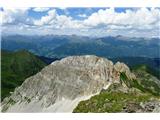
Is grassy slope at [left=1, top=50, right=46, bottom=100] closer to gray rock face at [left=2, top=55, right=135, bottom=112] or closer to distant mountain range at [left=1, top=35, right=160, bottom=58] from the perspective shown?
distant mountain range at [left=1, top=35, right=160, bottom=58]

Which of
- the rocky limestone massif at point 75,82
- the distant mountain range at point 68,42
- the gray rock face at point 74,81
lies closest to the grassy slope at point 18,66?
the distant mountain range at point 68,42

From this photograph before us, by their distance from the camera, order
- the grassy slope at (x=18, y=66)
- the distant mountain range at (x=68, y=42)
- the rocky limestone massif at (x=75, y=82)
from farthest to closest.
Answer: the grassy slope at (x=18, y=66), the rocky limestone massif at (x=75, y=82), the distant mountain range at (x=68, y=42)

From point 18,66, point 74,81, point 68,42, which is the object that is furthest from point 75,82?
point 18,66

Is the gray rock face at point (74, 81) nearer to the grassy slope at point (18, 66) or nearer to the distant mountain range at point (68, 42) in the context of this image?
the distant mountain range at point (68, 42)

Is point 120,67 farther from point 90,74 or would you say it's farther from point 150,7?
point 150,7

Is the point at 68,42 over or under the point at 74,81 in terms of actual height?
under

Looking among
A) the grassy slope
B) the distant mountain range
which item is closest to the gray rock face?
the distant mountain range

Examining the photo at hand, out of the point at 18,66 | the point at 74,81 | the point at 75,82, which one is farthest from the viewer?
the point at 18,66

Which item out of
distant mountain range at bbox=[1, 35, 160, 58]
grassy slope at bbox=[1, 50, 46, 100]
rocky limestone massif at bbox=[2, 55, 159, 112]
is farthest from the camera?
grassy slope at bbox=[1, 50, 46, 100]

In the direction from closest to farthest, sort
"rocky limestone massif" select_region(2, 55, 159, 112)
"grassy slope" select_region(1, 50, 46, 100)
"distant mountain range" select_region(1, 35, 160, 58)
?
"distant mountain range" select_region(1, 35, 160, 58), "rocky limestone massif" select_region(2, 55, 159, 112), "grassy slope" select_region(1, 50, 46, 100)

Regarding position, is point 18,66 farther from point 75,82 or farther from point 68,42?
point 75,82
